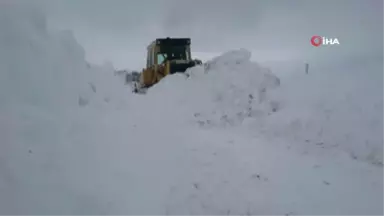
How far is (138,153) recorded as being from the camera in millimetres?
3961

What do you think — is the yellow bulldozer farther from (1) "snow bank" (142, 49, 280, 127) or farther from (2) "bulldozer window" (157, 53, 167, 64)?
(1) "snow bank" (142, 49, 280, 127)

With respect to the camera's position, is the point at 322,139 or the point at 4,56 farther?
the point at 322,139

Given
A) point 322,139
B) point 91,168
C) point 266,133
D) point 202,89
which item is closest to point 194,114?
point 202,89

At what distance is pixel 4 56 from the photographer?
3.19 m

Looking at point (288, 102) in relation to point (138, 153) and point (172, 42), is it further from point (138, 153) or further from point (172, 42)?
point (172, 42)

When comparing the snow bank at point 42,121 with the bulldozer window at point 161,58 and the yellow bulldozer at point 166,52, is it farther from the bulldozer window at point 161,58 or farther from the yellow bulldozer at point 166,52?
the bulldozer window at point 161,58

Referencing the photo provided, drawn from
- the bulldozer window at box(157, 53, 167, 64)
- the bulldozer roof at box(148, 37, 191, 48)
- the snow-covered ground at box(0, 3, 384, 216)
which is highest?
the bulldozer roof at box(148, 37, 191, 48)

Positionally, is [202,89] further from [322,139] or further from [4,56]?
[4,56]

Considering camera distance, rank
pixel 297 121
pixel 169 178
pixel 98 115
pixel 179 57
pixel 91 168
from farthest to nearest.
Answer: pixel 179 57, pixel 297 121, pixel 98 115, pixel 169 178, pixel 91 168

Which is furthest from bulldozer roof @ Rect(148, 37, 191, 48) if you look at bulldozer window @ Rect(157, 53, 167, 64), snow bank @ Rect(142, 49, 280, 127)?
snow bank @ Rect(142, 49, 280, 127)

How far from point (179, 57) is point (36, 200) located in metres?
10.9

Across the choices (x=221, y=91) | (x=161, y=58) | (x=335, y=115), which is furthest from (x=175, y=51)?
(x=335, y=115)

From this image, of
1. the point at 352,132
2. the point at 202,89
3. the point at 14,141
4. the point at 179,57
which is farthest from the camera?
the point at 179,57

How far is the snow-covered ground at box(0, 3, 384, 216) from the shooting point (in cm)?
286
